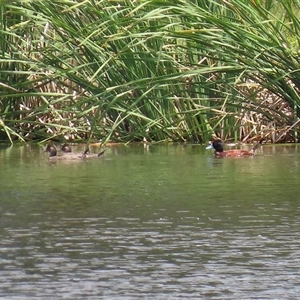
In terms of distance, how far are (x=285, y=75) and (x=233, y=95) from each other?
1.01 metres

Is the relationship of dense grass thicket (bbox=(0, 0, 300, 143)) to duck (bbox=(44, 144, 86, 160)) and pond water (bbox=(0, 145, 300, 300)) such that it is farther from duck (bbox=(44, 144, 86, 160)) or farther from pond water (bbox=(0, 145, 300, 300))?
pond water (bbox=(0, 145, 300, 300))

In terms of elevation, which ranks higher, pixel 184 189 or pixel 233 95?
pixel 233 95

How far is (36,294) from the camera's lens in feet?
16.1

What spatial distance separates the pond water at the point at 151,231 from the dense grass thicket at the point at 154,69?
1.22m

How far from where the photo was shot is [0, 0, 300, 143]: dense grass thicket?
35.7 feet

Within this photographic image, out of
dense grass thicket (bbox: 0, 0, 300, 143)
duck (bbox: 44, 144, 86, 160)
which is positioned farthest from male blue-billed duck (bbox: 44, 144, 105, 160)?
dense grass thicket (bbox: 0, 0, 300, 143)

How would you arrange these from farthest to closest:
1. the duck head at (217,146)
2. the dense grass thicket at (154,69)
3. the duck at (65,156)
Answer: the duck head at (217,146)
the duck at (65,156)
the dense grass thicket at (154,69)

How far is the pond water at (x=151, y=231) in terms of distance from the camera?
5090 millimetres

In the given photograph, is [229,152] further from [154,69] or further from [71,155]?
[154,69]

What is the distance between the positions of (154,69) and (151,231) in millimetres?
6472

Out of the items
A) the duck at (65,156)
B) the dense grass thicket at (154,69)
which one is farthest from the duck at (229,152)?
the duck at (65,156)

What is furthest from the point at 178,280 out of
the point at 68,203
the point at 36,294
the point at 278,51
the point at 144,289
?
the point at 278,51

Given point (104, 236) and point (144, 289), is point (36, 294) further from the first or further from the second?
point (104, 236)

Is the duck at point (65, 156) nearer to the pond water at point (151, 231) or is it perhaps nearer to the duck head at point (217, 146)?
the pond water at point (151, 231)
